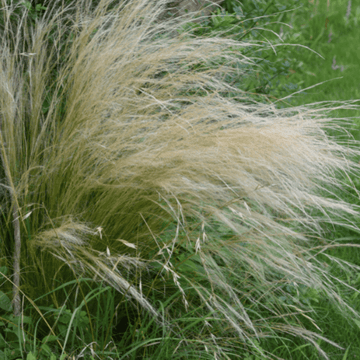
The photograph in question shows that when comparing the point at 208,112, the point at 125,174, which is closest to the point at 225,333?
the point at 125,174

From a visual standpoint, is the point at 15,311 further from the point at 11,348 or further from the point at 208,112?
the point at 208,112

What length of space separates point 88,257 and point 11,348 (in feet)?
1.28

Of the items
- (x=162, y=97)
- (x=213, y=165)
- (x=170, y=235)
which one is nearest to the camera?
(x=213, y=165)

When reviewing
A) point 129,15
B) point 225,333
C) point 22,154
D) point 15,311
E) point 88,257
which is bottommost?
point 225,333

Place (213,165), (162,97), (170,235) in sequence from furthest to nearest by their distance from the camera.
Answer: (162,97)
(170,235)
(213,165)

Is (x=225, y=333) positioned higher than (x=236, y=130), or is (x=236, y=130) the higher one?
(x=236, y=130)

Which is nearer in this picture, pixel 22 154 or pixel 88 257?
pixel 88 257

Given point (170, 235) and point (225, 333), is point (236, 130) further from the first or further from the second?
point (225, 333)

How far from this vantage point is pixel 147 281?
1.83 meters

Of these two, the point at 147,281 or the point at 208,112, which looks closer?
the point at 208,112

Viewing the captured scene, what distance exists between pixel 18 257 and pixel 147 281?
499 mm

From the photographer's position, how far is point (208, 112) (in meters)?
1.67

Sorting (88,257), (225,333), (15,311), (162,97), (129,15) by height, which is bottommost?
(225,333)

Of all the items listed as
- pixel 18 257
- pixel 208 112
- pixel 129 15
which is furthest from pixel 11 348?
pixel 129 15
